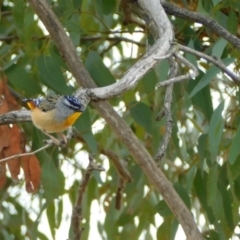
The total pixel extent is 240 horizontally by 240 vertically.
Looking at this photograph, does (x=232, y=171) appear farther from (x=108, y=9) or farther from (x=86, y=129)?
(x=108, y=9)

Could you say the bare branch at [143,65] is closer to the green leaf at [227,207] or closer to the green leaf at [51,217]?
the green leaf at [227,207]

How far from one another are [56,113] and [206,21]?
451mm

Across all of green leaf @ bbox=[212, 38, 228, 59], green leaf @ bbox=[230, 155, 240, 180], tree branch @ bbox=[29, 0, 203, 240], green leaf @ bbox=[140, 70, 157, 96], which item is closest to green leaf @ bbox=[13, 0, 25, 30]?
tree branch @ bbox=[29, 0, 203, 240]

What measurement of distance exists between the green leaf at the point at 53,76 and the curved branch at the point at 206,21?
35cm

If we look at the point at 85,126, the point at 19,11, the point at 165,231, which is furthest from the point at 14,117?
the point at 165,231

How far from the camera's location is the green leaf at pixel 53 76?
1965mm

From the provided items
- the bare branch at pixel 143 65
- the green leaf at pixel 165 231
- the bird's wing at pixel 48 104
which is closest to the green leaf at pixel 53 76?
the bird's wing at pixel 48 104

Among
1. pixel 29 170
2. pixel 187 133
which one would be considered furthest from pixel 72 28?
pixel 187 133

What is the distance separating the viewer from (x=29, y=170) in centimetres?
209

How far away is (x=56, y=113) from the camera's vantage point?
1.52 meters

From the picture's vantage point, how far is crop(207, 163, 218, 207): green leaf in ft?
6.26

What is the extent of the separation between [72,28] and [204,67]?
742 millimetres

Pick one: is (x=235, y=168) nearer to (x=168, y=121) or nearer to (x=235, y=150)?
(x=235, y=150)

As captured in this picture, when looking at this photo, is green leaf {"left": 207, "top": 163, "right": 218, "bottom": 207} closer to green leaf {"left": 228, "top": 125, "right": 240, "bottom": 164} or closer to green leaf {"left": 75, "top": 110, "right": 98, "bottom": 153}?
green leaf {"left": 228, "top": 125, "right": 240, "bottom": 164}
